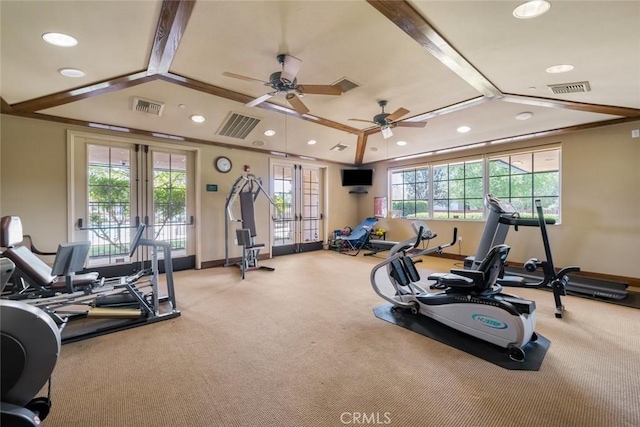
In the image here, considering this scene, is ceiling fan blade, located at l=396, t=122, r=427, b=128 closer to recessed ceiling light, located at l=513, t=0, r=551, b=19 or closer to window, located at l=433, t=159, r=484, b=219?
recessed ceiling light, located at l=513, t=0, r=551, b=19

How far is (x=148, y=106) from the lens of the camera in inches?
163

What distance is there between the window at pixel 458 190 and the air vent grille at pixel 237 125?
4504 mm

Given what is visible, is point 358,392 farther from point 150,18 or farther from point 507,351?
point 150,18

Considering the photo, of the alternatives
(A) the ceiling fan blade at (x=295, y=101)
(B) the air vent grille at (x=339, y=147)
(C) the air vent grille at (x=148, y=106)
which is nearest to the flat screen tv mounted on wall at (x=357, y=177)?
(B) the air vent grille at (x=339, y=147)

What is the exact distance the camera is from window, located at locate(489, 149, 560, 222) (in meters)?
5.09

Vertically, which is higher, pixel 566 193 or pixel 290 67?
pixel 290 67

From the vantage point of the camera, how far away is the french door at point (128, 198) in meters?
4.47

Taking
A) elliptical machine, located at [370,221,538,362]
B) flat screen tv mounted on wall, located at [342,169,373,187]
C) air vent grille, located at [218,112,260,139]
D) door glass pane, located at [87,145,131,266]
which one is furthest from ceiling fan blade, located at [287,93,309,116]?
flat screen tv mounted on wall, located at [342,169,373,187]

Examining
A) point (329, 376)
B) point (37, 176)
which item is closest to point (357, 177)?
point (329, 376)

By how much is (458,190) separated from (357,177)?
110 inches

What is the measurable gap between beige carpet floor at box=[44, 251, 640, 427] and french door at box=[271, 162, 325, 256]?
147 inches

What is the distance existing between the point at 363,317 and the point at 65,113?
16.8 feet

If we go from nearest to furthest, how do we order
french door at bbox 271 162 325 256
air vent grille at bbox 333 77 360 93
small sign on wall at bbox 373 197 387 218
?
1. air vent grille at bbox 333 77 360 93
2. french door at bbox 271 162 325 256
3. small sign on wall at bbox 373 197 387 218

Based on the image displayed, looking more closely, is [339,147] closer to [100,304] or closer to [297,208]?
[297,208]
